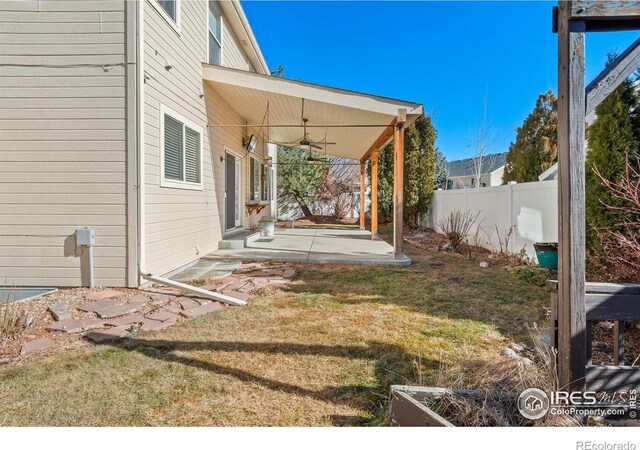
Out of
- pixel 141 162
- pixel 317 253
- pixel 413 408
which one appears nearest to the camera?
pixel 413 408

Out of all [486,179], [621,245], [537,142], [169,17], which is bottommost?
[621,245]

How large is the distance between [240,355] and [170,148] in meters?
3.83

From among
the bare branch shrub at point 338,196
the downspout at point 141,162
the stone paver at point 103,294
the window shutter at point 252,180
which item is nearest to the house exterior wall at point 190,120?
the downspout at point 141,162

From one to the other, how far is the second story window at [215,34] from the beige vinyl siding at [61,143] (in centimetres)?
335

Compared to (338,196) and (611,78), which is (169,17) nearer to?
(611,78)

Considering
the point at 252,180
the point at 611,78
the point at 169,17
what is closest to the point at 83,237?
the point at 169,17

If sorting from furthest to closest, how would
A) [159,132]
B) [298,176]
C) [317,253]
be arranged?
[298,176] → [317,253] → [159,132]

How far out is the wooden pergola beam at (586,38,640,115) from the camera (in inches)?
74.4

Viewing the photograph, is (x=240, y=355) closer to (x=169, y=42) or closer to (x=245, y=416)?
(x=245, y=416)

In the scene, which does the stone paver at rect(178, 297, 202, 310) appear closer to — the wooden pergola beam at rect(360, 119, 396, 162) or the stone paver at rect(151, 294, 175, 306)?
the stone paver at rect(151, 294, 175, 306)

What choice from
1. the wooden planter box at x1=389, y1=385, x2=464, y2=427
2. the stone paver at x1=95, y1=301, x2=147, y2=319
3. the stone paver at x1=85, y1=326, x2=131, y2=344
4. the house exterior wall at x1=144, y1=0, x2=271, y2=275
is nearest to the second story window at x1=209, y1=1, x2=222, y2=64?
the house exterior wall at x1=144, y1=0, x2=271, y2=275

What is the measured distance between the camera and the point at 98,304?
3969 millimetres

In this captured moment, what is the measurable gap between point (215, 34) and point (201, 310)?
6.63 m

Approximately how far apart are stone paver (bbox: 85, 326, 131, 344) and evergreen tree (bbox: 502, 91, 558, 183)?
1207 centimetres
